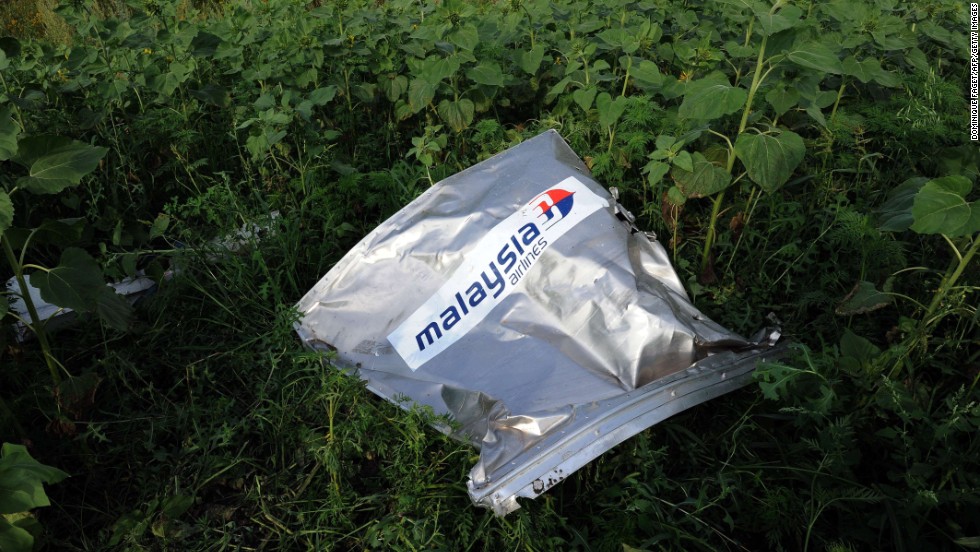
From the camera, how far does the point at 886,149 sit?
8.63 ft

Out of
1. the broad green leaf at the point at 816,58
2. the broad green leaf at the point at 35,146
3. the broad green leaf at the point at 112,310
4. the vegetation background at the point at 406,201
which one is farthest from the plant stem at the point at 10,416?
the broad green leaf at the point at 816,58

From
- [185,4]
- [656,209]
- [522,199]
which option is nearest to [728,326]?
[656,209]

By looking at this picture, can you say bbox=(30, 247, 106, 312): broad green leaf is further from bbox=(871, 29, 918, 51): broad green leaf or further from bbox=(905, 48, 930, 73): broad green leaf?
bbox=(905, 48, 930, 73): broad green leaf

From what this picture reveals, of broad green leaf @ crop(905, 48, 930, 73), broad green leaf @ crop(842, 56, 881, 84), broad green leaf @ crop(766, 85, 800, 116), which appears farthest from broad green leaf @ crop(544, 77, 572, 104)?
broad green leaf @ crop(905, 48, 930, 73)

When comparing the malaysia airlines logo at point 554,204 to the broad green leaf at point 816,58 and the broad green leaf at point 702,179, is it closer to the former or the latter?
the broad green leaf at point 702,179

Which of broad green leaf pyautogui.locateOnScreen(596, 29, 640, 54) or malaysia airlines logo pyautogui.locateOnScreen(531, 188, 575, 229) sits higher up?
broad green leaf pyautogui.locateOnScreen(596, 29, 640, 54)

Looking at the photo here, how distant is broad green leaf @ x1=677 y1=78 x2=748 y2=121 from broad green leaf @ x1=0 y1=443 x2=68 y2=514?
169cm

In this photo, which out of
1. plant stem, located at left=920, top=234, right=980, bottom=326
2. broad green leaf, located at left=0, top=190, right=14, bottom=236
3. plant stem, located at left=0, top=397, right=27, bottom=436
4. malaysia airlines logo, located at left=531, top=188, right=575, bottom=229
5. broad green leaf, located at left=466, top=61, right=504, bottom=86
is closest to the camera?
broad green leaf, located at left=0, top=190, right=14, bottom=236

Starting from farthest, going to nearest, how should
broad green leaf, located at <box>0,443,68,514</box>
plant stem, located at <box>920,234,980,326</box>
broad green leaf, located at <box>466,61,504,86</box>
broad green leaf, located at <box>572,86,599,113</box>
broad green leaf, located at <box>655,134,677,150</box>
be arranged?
1. broad green leaf, located at <box>466,61,504,86</box>
2. broad green leaf, located at <box>572,86,599,113</box>
3. broad green leaf, located at <box>655,134,677,150</box>
4. plant stem, located at <box>920,234,980,326</box>
5. broad green leaf, located at <box>0,443,68,514</box>

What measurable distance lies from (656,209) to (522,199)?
0.55m

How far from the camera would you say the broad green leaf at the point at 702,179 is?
2061 millimetres

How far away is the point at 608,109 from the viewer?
2426mm

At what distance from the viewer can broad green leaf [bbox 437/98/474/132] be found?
272 centimetres

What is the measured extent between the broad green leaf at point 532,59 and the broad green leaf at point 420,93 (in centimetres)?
37
